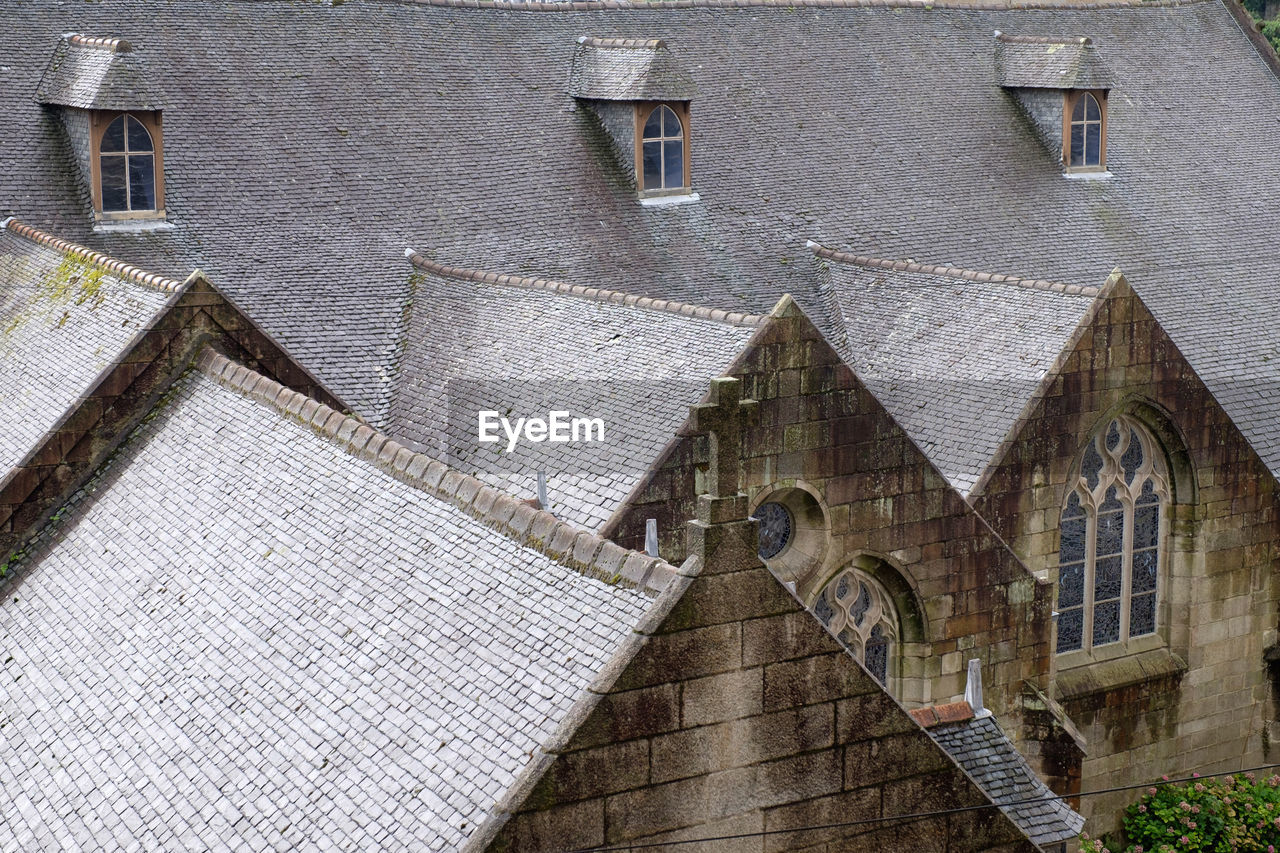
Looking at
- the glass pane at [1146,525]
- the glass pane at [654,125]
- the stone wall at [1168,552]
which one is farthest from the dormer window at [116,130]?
the glass pane at [1146,525]

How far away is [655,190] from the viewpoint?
2727cm

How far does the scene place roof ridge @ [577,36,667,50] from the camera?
27.2 meters

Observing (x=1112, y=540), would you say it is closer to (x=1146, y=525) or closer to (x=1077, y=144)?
(x=1146, y=525)

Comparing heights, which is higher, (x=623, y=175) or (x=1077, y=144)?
(x=1077, y=144)

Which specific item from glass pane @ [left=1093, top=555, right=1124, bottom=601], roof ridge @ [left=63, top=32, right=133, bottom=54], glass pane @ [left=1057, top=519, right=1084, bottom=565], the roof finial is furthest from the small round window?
roof ridge @ [left=63, top=32, right=133, bottom=54]

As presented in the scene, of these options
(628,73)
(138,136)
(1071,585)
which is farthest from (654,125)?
(1071,585)

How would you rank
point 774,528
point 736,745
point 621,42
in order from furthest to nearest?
point 621,42
point 774,528
point 736,745

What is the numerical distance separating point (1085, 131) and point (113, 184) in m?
16.8

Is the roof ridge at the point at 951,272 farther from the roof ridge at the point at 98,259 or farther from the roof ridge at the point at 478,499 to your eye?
the roof ridge at the point at 478,499

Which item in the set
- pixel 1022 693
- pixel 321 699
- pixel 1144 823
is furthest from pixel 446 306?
pixel 321 699

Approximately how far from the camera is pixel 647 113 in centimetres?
2705

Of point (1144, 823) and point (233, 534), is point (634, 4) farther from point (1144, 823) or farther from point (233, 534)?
point (233, 534)

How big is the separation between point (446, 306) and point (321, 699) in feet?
41.7

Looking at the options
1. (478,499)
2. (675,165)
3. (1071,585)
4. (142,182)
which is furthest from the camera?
(675,165)
